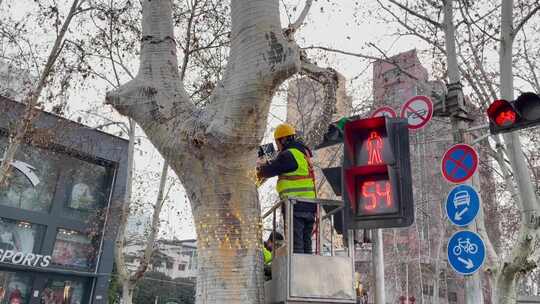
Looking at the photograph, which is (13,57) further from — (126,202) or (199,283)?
(199,283)

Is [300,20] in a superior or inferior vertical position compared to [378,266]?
superior

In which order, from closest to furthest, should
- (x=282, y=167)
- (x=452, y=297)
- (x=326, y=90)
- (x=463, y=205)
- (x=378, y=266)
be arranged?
1. (x=378, y=266)
2. (x=282, y=167)
3. (x=326, y=90)
4. (x=463, y=205)
5. (x=452, y=297)

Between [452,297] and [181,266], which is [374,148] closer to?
[452,297]

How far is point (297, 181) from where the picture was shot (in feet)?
15.2

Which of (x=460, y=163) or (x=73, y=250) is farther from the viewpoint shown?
(x=73, y=250)

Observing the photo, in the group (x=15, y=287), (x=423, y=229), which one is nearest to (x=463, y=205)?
(x=15, y=287)

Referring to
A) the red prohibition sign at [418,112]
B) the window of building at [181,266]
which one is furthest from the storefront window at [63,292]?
the window of building at [181,266]

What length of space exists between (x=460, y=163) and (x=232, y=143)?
3219 millimetres

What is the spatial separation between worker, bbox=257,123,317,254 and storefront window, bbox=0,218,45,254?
15.6m

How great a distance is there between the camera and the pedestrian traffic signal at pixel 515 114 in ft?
16.3

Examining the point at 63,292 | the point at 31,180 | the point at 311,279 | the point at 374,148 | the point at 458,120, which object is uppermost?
the point at 31,180

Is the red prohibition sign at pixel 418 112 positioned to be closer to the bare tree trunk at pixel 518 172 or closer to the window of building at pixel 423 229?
the bare tree trunk at pixel 518 172

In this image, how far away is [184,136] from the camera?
3947 mm

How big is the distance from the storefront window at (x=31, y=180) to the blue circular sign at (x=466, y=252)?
1527 cm
